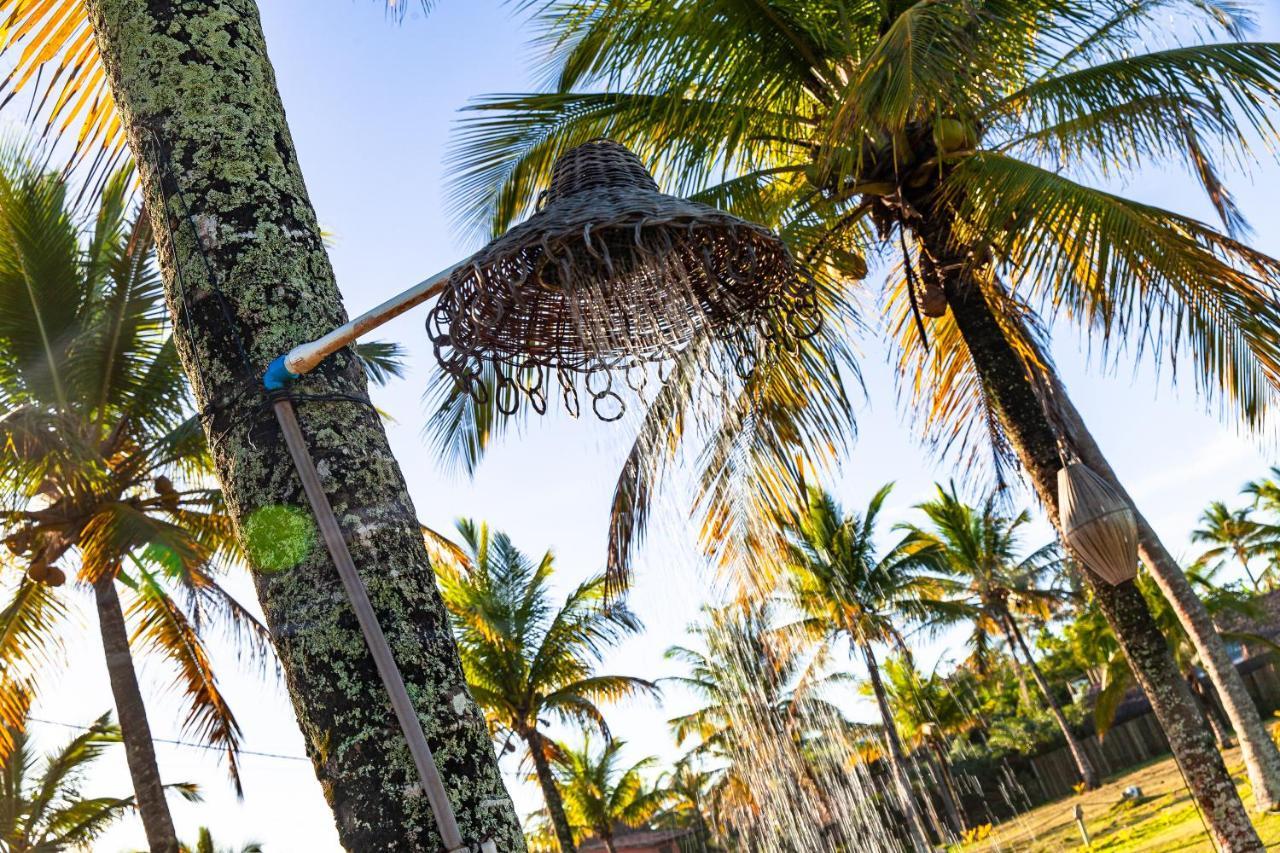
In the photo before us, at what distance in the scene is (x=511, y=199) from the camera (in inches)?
320

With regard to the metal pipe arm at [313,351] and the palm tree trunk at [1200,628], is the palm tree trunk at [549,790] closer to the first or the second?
the palm tree trunk at [1200,628]

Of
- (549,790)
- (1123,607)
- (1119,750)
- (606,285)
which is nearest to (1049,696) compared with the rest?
(1119,750)

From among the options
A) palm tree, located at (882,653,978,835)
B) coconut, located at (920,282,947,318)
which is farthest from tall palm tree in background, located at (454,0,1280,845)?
palm tree, located at (882,653,978,835)

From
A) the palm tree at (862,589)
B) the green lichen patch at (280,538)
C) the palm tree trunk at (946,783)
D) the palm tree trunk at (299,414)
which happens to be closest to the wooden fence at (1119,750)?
the palm tree trunk at (946,783)

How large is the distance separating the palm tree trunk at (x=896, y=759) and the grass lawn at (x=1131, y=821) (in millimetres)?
1114

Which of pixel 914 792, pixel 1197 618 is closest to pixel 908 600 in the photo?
pixel 914 792

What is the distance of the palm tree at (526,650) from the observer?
18.5 meters

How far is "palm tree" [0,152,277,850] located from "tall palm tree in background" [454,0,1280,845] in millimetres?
3928

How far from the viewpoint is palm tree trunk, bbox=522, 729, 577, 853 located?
1730 centimetres

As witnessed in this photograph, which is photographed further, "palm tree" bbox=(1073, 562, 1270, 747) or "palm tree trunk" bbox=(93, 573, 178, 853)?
"palm tree" bbox=(1073, 562, 1270, 747)

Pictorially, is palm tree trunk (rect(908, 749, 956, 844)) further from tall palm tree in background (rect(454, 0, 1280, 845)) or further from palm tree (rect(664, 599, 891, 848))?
tall palm tree in background (rect(454, 0, 1280, 845))

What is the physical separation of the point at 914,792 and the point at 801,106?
81.9ft

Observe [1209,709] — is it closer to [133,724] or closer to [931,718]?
[931,718]

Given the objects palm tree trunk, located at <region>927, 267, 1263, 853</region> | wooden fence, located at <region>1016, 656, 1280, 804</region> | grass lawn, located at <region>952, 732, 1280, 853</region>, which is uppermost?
palm tree trunk, located at <region>927, 267, 1263, 853</region>
